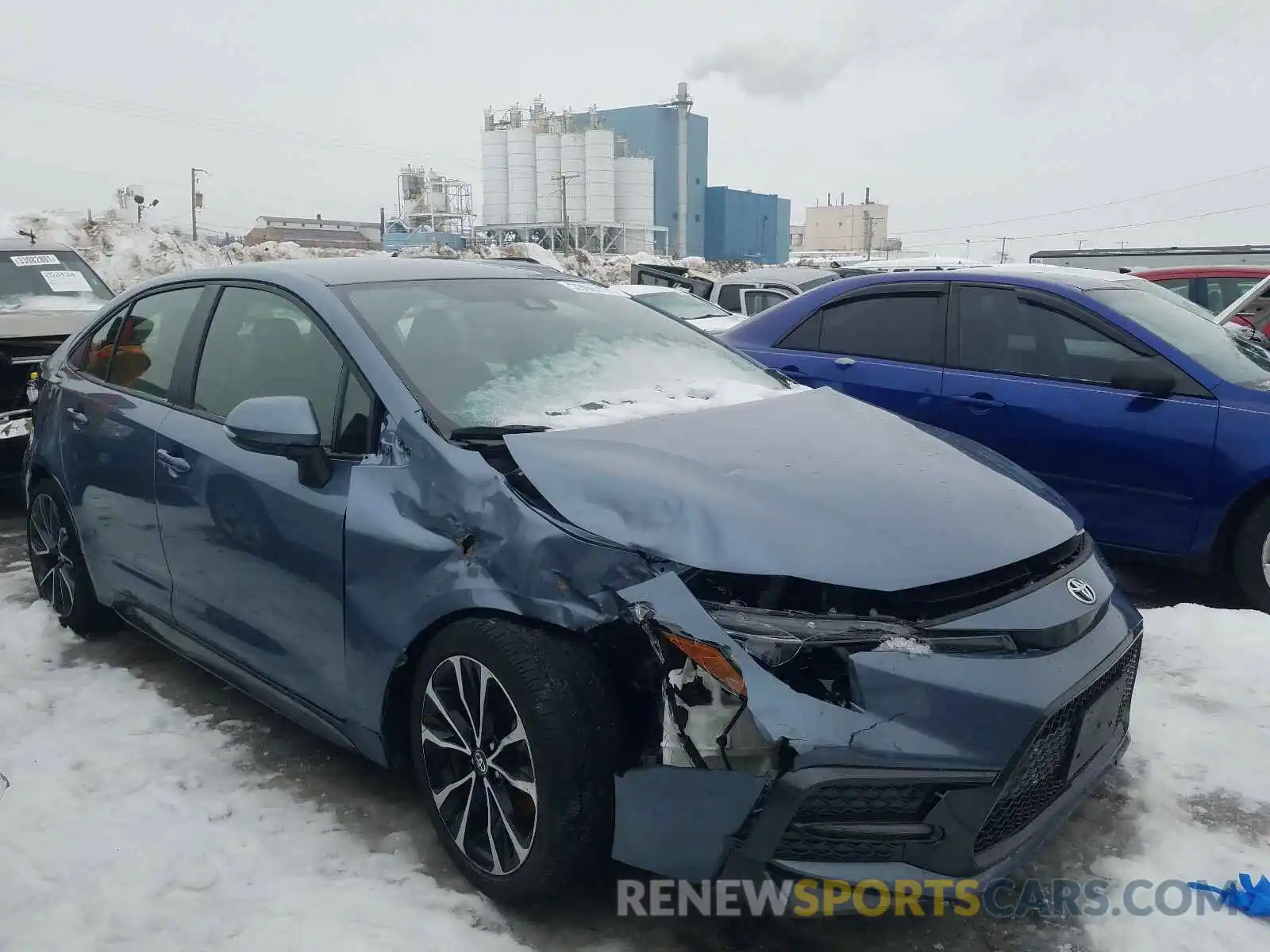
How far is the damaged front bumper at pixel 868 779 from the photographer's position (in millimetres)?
2057

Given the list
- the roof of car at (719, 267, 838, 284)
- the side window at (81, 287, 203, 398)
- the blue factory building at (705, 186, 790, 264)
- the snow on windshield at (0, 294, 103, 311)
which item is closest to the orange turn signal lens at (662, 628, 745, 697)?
the side window at (81, 287, 203, 398)

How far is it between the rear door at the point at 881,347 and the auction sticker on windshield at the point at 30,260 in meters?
5.86

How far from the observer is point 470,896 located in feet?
8.45

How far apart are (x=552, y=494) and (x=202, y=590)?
160cm

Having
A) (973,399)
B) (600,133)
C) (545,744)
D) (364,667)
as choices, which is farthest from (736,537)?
(600,133)

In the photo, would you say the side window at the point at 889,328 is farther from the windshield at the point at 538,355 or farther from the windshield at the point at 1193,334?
the windshield at the point at 538,355

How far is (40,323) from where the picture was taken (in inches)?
264

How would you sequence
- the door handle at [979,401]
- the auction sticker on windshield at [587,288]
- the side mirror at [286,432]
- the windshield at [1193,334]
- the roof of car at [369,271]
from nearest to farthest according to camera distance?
the side mirror at [286,432] → the roof of car at [369,271] → the auction sticker on windshield at [587,288] → the windshield at [1193,334] → the door handle at [979,401]

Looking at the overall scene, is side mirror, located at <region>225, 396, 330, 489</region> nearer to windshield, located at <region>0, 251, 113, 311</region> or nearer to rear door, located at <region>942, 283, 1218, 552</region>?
rear door, located at <region>942, 283, 1218, 552</region>

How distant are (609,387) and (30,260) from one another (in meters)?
6.78

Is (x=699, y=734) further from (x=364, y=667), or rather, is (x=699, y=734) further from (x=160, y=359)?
(x=160, y=359)

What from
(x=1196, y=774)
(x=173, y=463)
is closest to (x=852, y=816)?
(x=1196, y=774)

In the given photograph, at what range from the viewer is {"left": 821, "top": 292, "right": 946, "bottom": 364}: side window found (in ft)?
17.9

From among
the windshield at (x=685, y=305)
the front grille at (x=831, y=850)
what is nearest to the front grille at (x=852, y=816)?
the front grille at (x=831, y=850)
